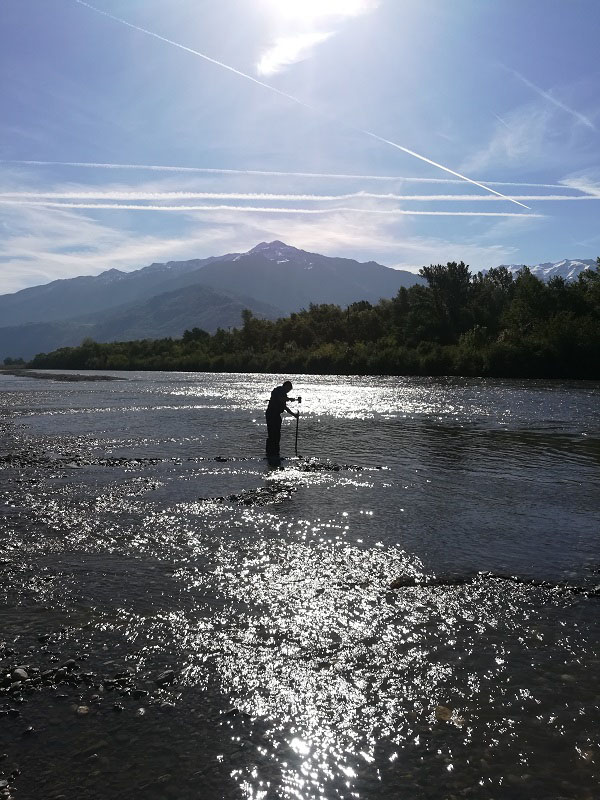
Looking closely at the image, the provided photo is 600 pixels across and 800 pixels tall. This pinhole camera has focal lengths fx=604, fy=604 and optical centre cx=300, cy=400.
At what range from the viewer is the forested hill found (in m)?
106

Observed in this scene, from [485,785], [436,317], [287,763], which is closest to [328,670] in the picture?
[287,763]

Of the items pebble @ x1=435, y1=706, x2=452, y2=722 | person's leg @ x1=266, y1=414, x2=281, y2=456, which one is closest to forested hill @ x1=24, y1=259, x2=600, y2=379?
person's leg @ x1=266, y1=414, x2=281, y2=456

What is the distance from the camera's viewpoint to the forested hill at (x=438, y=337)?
349ft

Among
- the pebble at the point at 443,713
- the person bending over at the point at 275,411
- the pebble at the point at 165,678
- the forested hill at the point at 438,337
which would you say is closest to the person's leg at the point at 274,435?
the person bending over at the point at 275,411

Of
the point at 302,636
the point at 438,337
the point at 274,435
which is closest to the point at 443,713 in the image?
the point at 302,636

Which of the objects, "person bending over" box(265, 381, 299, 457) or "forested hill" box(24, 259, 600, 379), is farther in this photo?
"forested hill" box(24, 259, 600, 379)

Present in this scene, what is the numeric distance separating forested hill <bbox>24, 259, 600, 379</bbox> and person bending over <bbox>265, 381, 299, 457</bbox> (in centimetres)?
8991

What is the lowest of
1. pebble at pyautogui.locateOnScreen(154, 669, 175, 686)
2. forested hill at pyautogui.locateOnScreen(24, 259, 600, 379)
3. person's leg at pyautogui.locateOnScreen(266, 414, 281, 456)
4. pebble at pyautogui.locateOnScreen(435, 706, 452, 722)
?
pebble at pyautogui.locateOnScreen(154, 669, 175, 686)

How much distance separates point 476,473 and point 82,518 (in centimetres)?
1393

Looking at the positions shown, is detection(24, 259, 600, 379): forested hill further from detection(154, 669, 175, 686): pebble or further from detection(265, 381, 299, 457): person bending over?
detection(154, 669, 175, 686): pebble

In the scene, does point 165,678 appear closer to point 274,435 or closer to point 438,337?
point 274,435

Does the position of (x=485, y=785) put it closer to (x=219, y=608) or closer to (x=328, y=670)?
(x=328, y=670)

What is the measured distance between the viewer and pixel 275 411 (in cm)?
2494

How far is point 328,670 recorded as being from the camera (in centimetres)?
780
